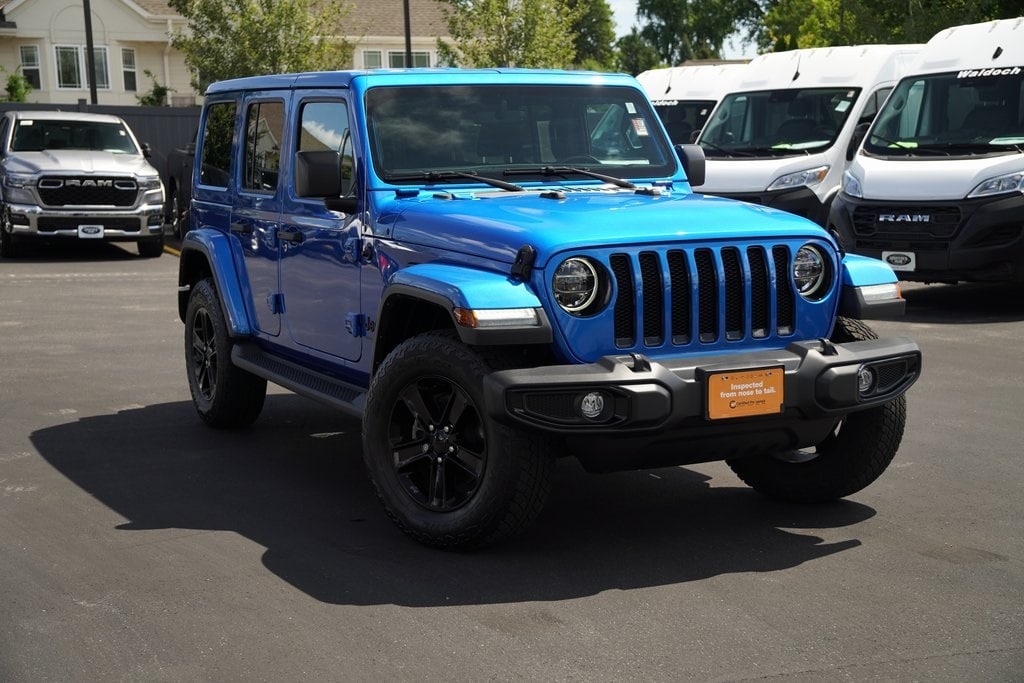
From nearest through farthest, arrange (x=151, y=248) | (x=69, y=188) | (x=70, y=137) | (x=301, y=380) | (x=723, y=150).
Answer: (x=301, y=380)
(x=723, y=150)
(x=69, y=188)
(x=151, y=248)
(x=70, y=137)

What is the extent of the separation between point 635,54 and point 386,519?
9201 cm

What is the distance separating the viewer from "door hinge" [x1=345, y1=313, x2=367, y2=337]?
6785 mm

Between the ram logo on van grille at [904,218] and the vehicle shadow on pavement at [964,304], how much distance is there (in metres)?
0.87

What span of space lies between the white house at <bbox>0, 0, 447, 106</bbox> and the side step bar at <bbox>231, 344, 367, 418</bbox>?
147 ft

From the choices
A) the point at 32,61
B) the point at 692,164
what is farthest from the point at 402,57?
the point at 692,164

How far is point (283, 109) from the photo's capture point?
7750mm

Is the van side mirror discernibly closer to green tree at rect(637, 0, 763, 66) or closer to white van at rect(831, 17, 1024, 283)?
white van at rect(831, 17, 1024, 283)

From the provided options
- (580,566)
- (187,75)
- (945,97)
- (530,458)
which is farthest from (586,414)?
(187,75)

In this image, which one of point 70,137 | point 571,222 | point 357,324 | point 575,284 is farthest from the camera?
point 70,137

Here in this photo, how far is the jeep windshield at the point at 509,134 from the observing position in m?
6.93

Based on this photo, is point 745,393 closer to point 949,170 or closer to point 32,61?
point 949,170

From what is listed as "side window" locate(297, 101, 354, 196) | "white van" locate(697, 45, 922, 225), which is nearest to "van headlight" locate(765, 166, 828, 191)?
"white van" locate(697, 45, 922, 225)

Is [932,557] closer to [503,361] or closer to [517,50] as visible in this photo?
[503,361]

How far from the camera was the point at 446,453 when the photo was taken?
5.91 metres
